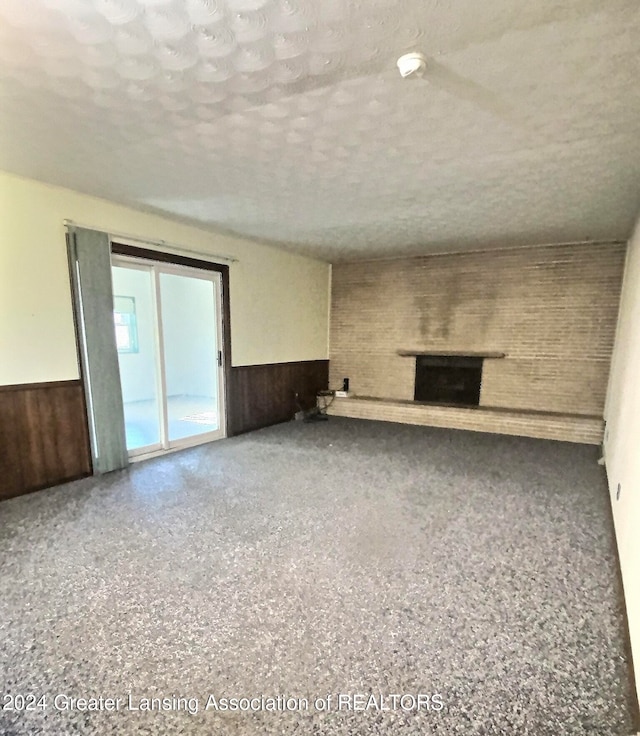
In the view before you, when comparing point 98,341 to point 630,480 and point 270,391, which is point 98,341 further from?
point 630,480

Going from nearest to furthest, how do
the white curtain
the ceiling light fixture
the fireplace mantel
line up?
1. the ceiling light fixture
2. the white curtain
3. the fireplace mantel

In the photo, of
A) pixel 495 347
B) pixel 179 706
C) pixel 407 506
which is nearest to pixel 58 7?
pixel 179 706

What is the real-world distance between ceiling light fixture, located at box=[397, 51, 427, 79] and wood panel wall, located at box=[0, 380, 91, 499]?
327 cm

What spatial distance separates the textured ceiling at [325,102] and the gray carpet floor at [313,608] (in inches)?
91.8

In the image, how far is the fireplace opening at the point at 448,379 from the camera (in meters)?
5.54

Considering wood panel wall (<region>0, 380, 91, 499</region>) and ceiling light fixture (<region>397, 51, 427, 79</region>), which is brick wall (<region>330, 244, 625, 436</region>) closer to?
wood panel wall (<region>0, 380, 91, 499</region>)

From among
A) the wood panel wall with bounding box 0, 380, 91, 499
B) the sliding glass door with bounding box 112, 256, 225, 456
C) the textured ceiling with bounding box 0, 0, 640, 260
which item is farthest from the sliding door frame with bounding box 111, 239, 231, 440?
the wood panel wall with bounding box 0, 380, 91, 499

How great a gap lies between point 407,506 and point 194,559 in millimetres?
1545

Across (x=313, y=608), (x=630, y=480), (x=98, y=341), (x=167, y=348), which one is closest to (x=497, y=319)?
(x=630, y=480)

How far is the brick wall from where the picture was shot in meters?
4.80

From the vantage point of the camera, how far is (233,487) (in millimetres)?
3215

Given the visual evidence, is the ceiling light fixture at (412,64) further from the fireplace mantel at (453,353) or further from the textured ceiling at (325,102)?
the fireplace mantel at (453,353)

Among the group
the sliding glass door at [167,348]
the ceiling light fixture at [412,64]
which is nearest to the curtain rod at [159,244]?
the sliding glass door at [167,348]

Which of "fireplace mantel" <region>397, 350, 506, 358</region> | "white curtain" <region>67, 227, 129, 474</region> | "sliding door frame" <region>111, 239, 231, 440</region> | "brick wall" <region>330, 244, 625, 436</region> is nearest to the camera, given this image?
"white curtain" <region>67, 227, 129, 474</region>
